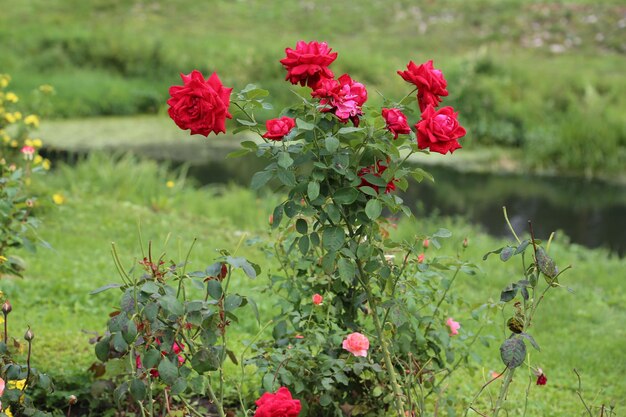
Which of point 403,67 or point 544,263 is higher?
point 544,263

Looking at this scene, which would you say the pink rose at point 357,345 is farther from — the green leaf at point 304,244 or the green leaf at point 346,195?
the green leaf at point 346,195

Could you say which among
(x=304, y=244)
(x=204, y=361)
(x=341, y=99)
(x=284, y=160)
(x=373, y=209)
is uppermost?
(x=341, y=99)

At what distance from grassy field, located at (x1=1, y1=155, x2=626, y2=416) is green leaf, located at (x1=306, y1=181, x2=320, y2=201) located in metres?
0.39

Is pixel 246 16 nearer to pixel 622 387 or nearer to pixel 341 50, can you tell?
pixel 341 50

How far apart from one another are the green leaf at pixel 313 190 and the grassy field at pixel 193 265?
1.29 feet

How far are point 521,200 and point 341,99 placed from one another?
26.7 ft

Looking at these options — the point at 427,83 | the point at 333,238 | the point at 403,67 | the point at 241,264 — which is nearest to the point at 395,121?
the point at 427,83

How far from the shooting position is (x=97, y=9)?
21.8m

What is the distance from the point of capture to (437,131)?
247 cm

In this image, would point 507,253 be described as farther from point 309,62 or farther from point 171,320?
point 171,320

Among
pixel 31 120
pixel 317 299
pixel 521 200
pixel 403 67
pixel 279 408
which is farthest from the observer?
pixel 403 67

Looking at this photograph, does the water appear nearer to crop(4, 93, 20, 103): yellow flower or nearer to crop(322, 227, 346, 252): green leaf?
crop(4, 93, 20, 103): yellow flower

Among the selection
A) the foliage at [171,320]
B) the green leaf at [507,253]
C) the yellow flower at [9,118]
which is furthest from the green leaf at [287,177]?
the yellow flower at [9,118]

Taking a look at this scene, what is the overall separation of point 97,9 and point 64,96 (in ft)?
27.7
